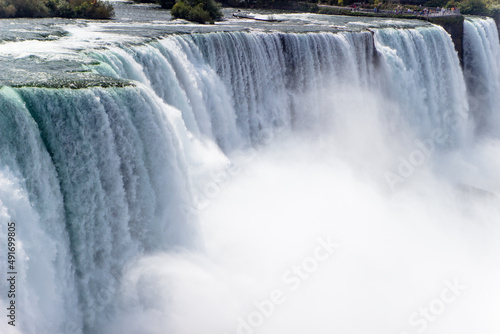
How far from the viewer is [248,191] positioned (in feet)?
44.1

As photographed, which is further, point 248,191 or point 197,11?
point 197,11

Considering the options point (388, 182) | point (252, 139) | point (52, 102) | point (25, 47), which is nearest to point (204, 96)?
point (252, 139)

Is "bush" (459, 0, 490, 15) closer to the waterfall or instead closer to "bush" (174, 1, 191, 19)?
the waterfall

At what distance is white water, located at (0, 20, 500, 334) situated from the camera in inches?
341

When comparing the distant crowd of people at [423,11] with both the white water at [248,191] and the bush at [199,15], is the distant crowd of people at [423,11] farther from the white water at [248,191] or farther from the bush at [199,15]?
the bush at [199,15]

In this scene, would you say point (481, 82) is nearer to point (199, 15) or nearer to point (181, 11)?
point (199, 15)

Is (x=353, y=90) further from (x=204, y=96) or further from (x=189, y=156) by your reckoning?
(x=189, y=156)

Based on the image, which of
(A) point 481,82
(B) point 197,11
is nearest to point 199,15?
(B) point 197,11

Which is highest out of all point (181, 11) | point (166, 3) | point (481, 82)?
point (181, 11)

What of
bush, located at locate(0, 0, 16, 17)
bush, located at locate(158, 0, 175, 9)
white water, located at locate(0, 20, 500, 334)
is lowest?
white water, located at locate(0, 20, 500, 334)

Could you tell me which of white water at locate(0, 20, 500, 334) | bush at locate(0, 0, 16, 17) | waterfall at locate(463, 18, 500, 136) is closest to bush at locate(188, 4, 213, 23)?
white water at locate(0, 20, 500, 334)

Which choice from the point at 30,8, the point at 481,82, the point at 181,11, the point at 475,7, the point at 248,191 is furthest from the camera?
the point at 475,7

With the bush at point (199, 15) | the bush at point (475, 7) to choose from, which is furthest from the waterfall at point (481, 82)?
the bush at point (199, 15)

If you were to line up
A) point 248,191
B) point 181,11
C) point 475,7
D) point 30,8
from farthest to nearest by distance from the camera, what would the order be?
point 475,7 → point 181,11 → point 30,8 → point 248,191
